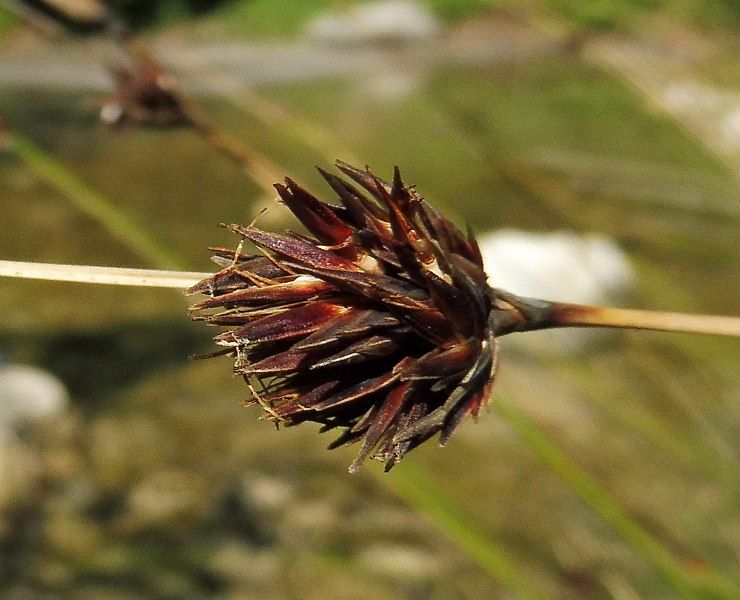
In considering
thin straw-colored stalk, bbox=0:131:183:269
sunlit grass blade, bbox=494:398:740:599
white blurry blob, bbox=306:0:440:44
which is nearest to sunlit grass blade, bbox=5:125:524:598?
thin straw-colored stalk, bbox=0:131:183:269

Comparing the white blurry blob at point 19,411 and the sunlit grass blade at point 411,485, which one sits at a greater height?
the white blurry blob at point 19,411

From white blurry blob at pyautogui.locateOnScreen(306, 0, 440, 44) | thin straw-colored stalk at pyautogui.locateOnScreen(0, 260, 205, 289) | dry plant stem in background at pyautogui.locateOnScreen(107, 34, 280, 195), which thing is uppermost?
white blurry blob at pyautogui.locateOnScreen(306, 0, 440, 44)

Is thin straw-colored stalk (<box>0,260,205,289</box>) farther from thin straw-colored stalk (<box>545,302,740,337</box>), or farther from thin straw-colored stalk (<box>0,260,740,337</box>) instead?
thin straw-colored stalk (<box>545,302,740,337</box>)

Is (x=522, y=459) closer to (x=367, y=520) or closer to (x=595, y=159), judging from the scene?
(x=367, y=520)

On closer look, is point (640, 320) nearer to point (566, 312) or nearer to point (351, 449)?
point (566, 312)

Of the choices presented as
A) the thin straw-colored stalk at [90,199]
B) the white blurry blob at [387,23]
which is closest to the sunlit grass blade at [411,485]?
the thin straw-colored stalk at [90,199]

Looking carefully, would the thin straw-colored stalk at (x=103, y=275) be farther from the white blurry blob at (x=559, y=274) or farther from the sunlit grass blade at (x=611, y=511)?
the white blurry blob at (x=559, y=274)

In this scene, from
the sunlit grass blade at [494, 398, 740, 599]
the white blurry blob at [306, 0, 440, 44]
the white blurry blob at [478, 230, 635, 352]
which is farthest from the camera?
the white blurry blob at [306, 0, 440, 44]
